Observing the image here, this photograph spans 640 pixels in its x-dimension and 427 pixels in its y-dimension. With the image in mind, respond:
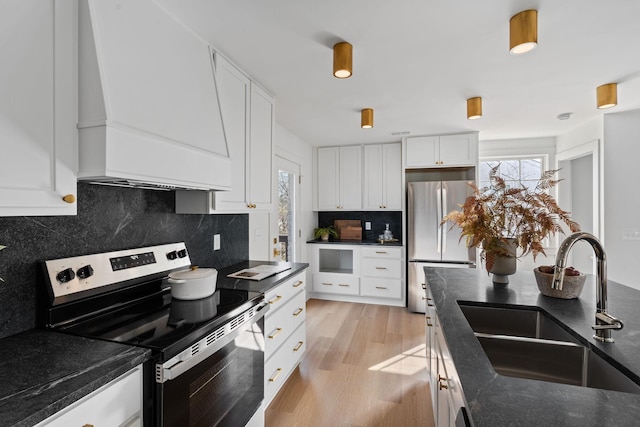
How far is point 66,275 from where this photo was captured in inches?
50.6

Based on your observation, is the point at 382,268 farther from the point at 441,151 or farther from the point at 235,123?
the point at 235,123

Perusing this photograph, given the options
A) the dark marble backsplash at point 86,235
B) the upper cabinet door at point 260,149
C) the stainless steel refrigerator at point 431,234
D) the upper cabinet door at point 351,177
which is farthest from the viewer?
the upper cabinet door at point 351,177

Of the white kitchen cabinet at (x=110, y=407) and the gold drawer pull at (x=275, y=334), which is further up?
the white kitchen cabinet at (x=110, y=407)

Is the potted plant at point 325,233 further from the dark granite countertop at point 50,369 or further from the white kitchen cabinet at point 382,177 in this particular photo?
the dark granite countertop at point 50,369

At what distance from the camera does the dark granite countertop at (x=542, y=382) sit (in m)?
0.70

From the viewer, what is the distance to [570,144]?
3.76 meters

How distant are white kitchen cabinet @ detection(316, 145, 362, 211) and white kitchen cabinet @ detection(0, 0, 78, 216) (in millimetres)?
3689

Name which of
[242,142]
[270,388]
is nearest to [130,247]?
[242,142]

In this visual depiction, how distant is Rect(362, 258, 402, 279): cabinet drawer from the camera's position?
13.6ft

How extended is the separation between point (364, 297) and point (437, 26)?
350 cm

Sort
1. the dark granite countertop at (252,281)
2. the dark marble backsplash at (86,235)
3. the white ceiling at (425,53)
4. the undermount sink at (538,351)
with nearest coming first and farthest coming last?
the undermount sink at (538,351) < the dark marble backsplash at (86,235) < the white ceiling at (425,53) < the dark granite countertop at (252,281)

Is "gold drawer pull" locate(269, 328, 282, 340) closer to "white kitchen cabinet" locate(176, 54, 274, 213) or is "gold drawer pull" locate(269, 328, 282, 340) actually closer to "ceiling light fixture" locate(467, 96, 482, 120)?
"white kitchen cabinet" locate(176, 54, 274, 213)

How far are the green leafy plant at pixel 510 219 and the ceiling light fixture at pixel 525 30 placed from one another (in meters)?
0.60

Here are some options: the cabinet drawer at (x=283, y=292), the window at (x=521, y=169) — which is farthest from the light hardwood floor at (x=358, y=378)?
the window at (x=521, y=169)
